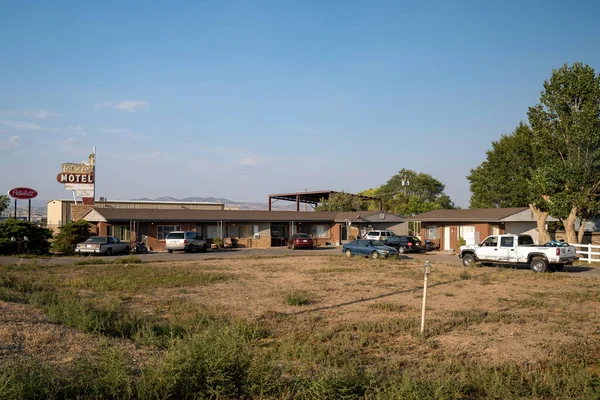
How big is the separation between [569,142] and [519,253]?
13285 millimetres

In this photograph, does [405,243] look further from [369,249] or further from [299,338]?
[299,338]

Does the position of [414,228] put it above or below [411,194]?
below

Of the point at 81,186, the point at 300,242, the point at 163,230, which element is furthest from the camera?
the point at 81,186

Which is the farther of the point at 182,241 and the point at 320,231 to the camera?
the point at 320,231

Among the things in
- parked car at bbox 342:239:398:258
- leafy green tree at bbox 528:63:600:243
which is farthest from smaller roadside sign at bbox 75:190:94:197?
leafy green tree at bbox 528:63:600:243

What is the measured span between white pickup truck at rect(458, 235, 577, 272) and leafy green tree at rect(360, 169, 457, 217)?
51.3 metres

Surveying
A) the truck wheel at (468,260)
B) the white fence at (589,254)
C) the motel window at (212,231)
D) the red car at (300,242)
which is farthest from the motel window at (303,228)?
the white fence at (589,254)

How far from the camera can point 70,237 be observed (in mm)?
39031

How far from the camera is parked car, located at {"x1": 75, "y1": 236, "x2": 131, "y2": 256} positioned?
36.0 m

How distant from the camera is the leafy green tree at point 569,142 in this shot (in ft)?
108

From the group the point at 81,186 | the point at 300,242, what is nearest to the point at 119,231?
the point at 81,186

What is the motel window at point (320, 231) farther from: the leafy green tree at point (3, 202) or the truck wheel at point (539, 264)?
the leafy green tree at point (3, 202)

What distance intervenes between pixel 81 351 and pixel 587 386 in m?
7.71

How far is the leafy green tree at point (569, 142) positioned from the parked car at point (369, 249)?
38.3ft
